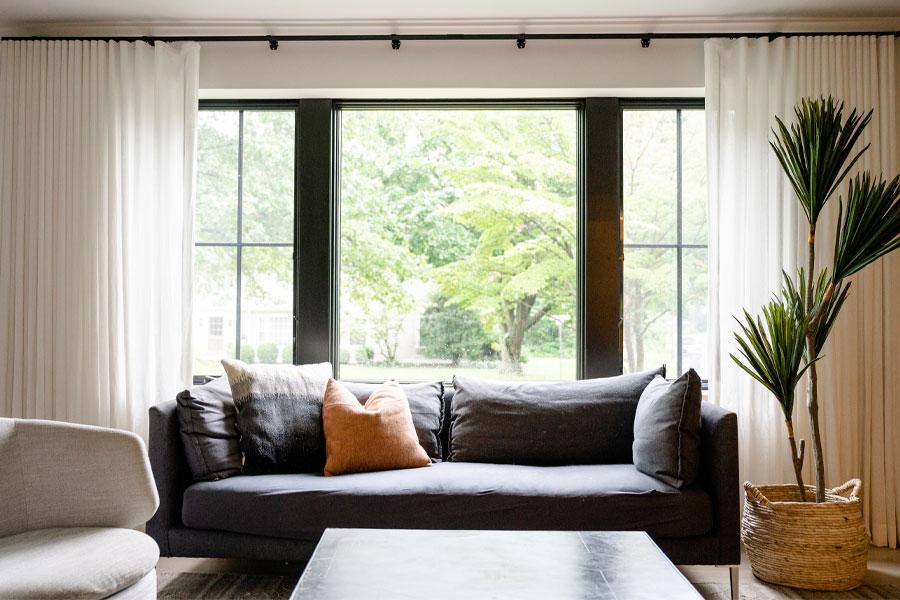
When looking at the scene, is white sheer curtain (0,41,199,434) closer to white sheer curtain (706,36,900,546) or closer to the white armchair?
the white armchair

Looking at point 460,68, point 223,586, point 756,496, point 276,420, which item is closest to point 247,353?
point 276,420

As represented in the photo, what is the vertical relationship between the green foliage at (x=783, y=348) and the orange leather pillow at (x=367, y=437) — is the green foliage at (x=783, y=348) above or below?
above

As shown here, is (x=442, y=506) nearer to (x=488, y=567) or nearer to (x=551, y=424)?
(x=551, y=424)

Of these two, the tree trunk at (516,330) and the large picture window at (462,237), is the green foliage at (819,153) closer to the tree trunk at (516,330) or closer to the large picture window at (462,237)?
the large picture window at (462,237)

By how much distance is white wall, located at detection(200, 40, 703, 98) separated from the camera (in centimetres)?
376

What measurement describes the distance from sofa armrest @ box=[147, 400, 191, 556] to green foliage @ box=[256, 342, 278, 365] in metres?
1.02

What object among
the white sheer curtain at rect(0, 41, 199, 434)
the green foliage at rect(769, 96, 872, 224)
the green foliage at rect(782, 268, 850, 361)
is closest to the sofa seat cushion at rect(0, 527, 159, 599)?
the white sheer curtain at rect(0, 41, 199, 434)

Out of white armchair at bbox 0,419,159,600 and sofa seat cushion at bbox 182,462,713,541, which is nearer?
white armchair at bbox 0,419,159,600

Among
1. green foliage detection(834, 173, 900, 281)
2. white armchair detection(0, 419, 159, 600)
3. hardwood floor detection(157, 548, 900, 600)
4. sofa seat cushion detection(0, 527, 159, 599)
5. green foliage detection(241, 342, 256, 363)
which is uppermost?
green foliage detection(834, 173, 900, 281)

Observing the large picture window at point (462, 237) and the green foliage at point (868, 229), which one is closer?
the green foliage at point (868, 229)

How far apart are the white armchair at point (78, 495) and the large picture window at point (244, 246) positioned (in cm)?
162

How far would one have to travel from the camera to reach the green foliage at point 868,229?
2.93 metres

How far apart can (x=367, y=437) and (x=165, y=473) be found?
809 millimetres

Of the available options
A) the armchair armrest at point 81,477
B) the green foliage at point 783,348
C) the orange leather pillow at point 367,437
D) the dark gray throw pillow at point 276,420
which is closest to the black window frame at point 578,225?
the dark gray throw pillow at point 276,420
